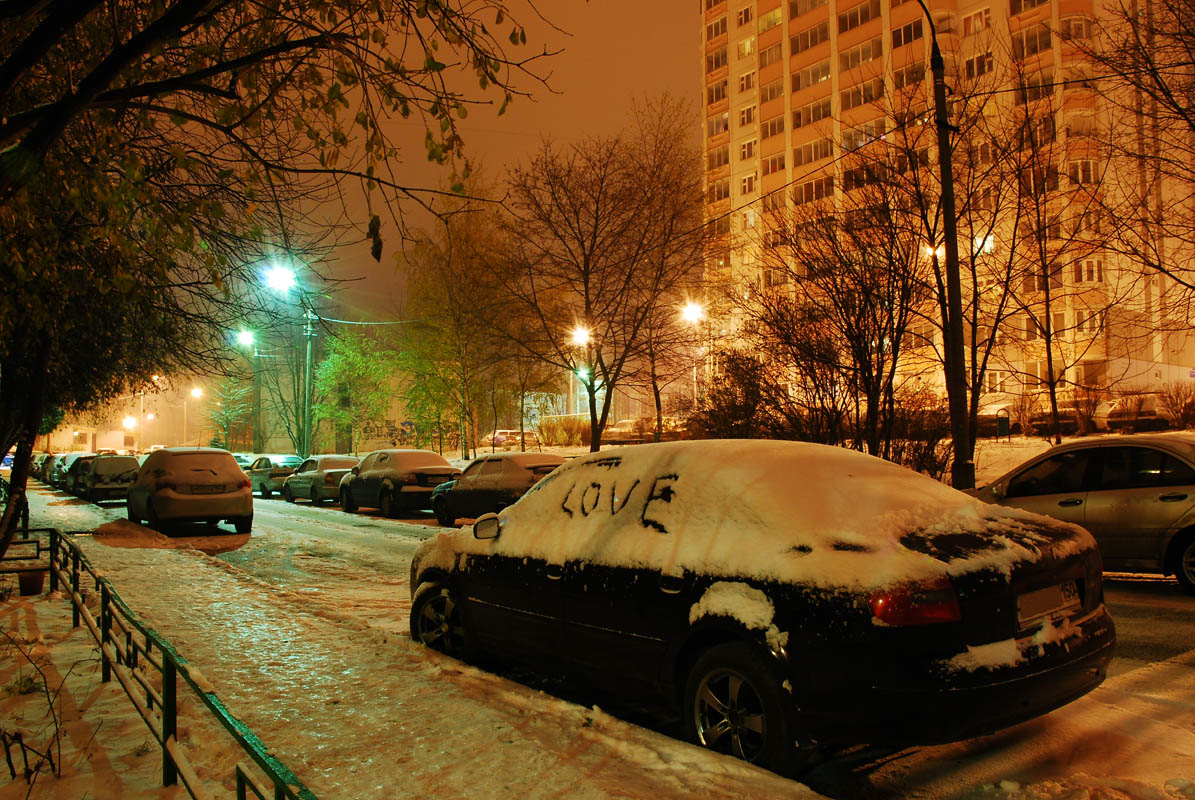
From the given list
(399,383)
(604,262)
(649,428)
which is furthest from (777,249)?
(399,383)

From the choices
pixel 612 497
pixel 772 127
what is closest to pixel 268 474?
pixel 612 497

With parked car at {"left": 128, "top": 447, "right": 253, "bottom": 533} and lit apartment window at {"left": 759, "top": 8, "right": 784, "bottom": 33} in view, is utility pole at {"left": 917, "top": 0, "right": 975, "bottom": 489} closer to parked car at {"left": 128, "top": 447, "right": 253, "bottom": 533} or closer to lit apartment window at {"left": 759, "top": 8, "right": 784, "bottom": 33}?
parked car at {"left": 128, "top": 447, "right": 253, "bottom": 533}

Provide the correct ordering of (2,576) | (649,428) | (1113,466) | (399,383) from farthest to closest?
(399,383) → (649,428) → (2,576) → (1113,466)

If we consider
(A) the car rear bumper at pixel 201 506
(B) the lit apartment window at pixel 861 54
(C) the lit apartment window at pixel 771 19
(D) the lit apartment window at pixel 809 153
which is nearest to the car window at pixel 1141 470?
(A) the car rear bumper at pixel 201 506

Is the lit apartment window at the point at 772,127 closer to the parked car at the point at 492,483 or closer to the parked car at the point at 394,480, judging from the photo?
the parked car at the point at 394,480

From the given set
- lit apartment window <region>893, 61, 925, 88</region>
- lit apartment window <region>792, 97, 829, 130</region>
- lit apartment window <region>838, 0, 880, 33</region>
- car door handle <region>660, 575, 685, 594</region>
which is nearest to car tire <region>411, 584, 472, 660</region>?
car door handle <region>660, 575, 685, 594</region>

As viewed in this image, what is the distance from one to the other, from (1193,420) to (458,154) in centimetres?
2587

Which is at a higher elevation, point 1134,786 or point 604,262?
point 604,262

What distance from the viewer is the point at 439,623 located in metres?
6.08

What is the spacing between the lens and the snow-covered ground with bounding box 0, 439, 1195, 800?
3.56 metres

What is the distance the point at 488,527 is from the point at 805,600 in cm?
269

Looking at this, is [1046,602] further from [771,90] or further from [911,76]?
[771,90]

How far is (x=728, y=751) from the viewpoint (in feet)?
12.5

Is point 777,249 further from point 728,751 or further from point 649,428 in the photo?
point 649,428
